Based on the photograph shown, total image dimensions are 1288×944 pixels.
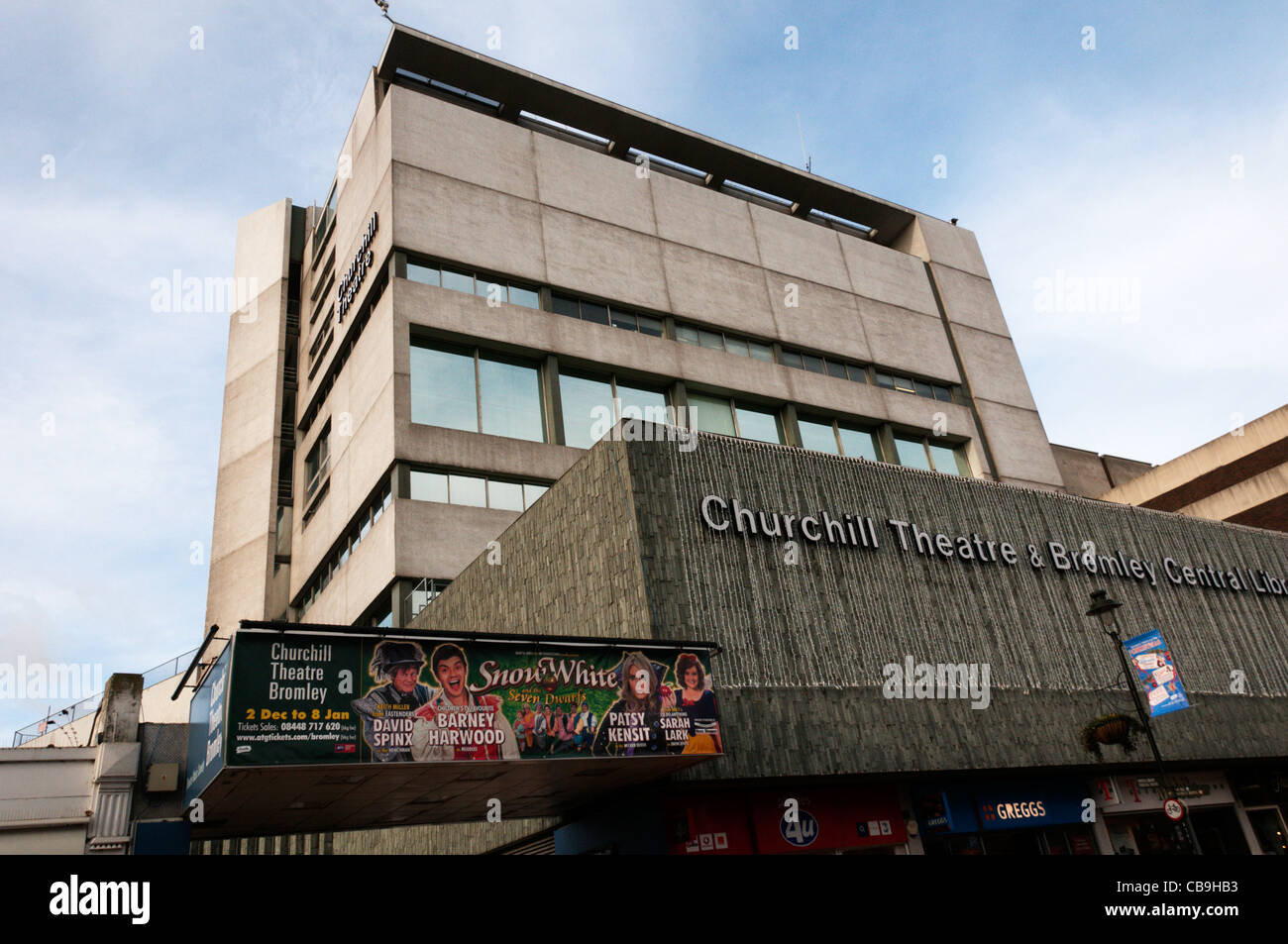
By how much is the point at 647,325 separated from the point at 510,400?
7356 millimetres

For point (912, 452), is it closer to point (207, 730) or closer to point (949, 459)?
point (949, 459)

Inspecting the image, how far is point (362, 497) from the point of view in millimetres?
32094

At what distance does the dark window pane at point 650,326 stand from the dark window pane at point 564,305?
2.91 m

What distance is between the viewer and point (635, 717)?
13.8 metres

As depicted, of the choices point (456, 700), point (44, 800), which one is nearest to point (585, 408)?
point (456, 700)

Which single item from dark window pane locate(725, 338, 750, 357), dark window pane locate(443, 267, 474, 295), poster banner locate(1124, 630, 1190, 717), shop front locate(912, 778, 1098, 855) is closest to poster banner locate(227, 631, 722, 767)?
shop front locate(912, 778, 1098, 855)

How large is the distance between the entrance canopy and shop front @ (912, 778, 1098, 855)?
23.5 ft

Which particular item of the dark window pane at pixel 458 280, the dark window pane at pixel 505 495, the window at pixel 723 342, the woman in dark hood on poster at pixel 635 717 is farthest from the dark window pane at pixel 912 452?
the woman in dark hood on poster at pixel 635 717

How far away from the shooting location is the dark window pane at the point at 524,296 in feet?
113

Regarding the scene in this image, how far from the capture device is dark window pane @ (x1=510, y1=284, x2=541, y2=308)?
1359 inches
